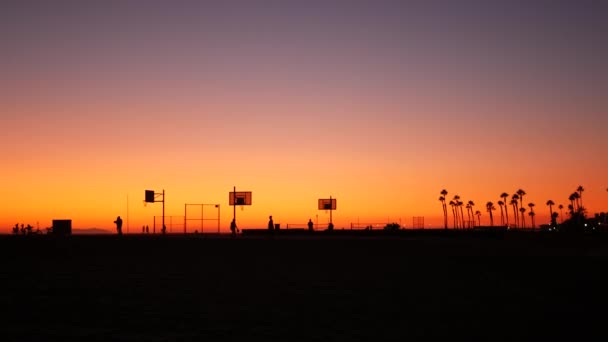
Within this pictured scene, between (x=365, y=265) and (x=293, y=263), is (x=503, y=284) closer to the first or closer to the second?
(x=365, y=265)

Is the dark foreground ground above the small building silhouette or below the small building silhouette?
below

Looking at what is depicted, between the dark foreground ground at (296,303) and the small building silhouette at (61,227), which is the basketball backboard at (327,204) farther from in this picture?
the dark foreground ground at (296,303)

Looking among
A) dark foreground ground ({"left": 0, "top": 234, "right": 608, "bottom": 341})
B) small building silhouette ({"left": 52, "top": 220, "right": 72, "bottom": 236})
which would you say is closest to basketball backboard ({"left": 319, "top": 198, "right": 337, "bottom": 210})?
small building silhouette ({"left": 52, "top": 220, "right": 72, "bottom": 236})

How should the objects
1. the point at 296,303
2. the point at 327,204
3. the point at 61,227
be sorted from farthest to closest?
the point at 327,204 → the point at 61,227 → the point at 296,303

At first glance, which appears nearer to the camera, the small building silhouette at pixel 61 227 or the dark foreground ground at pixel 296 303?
the dark foreground ground at pixel 296 303

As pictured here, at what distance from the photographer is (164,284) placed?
15125 mm

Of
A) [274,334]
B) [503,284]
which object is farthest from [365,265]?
[274,334]

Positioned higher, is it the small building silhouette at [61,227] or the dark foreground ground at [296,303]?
the small building silhouette at [61,227]

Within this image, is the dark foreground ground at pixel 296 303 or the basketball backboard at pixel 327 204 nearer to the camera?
the dark foreground ground at pixel 296 303

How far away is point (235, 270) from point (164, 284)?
A: 14.4 feet

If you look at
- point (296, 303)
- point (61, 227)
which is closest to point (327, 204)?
point (61, 227)

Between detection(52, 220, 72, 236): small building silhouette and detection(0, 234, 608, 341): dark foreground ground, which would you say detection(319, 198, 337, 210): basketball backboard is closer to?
detection(52, 220, 72, 236): small building silhouette

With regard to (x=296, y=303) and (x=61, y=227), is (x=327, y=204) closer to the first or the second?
(x=61, y=227)

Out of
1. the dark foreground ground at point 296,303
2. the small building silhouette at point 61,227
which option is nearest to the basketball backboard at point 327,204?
the small building silhouette at point 61,227
